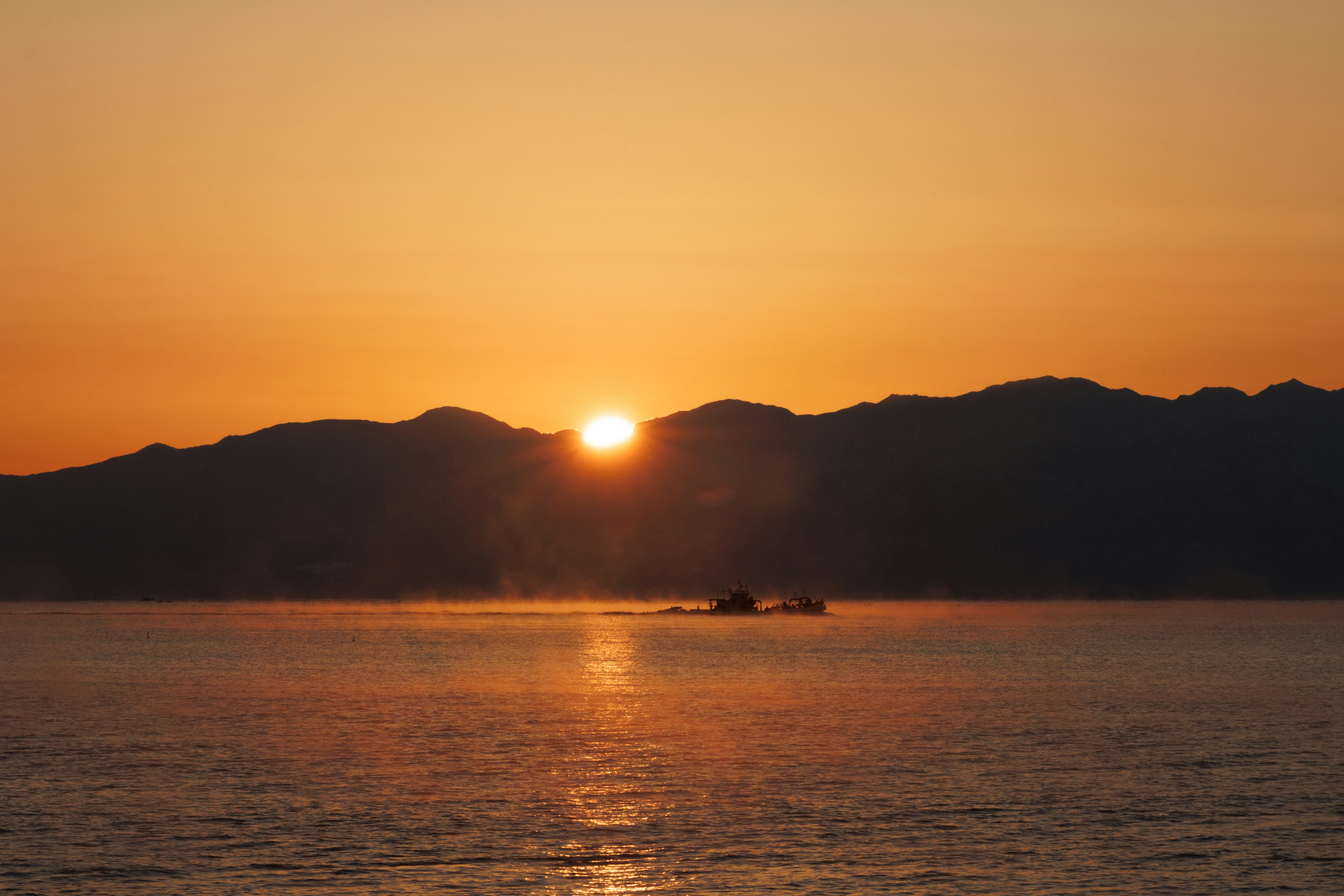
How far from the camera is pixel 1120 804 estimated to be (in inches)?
2211

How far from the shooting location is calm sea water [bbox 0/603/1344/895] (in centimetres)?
4344

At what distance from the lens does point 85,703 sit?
108438 mm

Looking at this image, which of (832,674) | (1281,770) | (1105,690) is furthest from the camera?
(832,674)

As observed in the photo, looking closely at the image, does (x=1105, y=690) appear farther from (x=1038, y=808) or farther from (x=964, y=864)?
(x=964, y=864)

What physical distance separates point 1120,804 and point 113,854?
39318 mm

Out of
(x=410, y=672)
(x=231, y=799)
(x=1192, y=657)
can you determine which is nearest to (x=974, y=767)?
(x=231, y=799)

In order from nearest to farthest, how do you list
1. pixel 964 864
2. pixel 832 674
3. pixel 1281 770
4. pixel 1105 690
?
pixel 964 864 → pixel 1281 770 → pixel 1105 690 → pixel 832 674

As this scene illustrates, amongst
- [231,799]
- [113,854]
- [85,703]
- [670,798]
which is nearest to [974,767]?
[670,798]

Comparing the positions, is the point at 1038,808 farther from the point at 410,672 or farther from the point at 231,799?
the point at 410,672

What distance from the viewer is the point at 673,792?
59281 millimetres

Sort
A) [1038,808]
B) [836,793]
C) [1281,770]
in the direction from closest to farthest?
[1038,808]
[836,793]
[1281,770]

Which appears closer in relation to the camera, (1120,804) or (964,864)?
(964,864)

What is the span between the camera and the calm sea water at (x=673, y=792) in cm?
4344

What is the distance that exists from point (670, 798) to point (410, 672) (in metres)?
100
